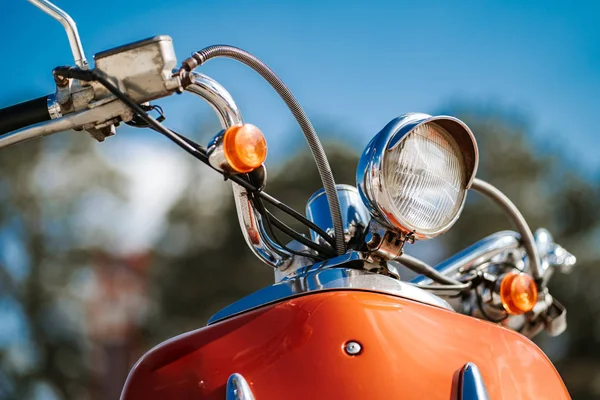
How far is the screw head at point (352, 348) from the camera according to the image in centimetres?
147

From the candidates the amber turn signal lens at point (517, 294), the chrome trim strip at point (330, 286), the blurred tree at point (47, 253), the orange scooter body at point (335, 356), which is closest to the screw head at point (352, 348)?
the orange scooter body at point (335, 356)

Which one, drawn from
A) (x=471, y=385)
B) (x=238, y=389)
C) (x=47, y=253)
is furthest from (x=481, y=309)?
(x=47, y=253)

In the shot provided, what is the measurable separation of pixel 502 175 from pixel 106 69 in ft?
48.3

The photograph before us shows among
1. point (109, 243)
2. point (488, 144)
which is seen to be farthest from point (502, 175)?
point (109, 243)

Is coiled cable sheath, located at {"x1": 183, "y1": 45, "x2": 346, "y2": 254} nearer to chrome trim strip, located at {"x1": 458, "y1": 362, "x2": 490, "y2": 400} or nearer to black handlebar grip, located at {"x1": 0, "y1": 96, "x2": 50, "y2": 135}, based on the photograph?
black handlebar grip, located at {"x1": 0, "y1": 96, "x2": 50, "y2": 135}

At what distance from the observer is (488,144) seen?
1555 centimetres

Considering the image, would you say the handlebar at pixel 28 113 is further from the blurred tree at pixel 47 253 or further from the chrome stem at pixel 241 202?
the blurred tree at pixel 47 253

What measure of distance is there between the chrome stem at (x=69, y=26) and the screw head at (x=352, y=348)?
26.9 inches

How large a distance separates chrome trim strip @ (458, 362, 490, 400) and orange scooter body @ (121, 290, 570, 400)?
0.02 meters

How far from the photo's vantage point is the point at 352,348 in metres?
1.48

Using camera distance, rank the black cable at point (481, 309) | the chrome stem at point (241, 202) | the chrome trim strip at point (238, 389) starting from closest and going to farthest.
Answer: the chrome trim strip at point (238, 389) < the chrome stem at point (241, 202) < the black cable at point (481, 309)

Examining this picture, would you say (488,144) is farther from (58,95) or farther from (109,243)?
(58,95)

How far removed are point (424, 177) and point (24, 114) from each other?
31.0 inches

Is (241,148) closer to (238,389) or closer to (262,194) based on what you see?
(262,194)
